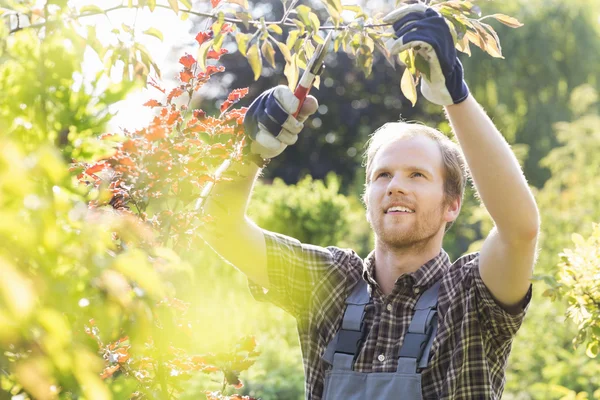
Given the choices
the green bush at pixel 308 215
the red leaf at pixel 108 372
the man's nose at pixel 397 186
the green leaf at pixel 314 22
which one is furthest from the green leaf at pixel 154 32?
the green bush at pixel 308 215

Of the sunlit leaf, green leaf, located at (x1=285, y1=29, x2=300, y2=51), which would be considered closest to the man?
green leaf, located at (x1=285, y1=29, x2=300, y2=51)

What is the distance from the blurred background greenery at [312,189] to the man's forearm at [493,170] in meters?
0.15

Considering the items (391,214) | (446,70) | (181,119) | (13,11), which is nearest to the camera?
(13,11)

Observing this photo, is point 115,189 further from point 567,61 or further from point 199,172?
point 567,61

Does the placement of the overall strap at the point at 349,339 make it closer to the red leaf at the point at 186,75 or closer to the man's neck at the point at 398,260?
the man's neck at the point at 398,260

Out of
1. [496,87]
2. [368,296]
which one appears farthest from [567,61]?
[368,296]

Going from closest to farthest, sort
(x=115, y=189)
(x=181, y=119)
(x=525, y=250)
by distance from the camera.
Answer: (x=115, y=189)
(x=181, y=119)
(x=525, y=250)

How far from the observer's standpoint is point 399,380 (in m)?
2.05

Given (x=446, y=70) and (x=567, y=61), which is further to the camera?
(x=567, y=61)

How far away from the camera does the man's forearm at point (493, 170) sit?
6.23 feet

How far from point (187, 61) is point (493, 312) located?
40.8 inches

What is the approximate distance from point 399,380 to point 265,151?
704 millimetres

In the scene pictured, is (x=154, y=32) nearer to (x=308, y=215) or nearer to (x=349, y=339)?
(x=349, y=339)

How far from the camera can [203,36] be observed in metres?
1.78
